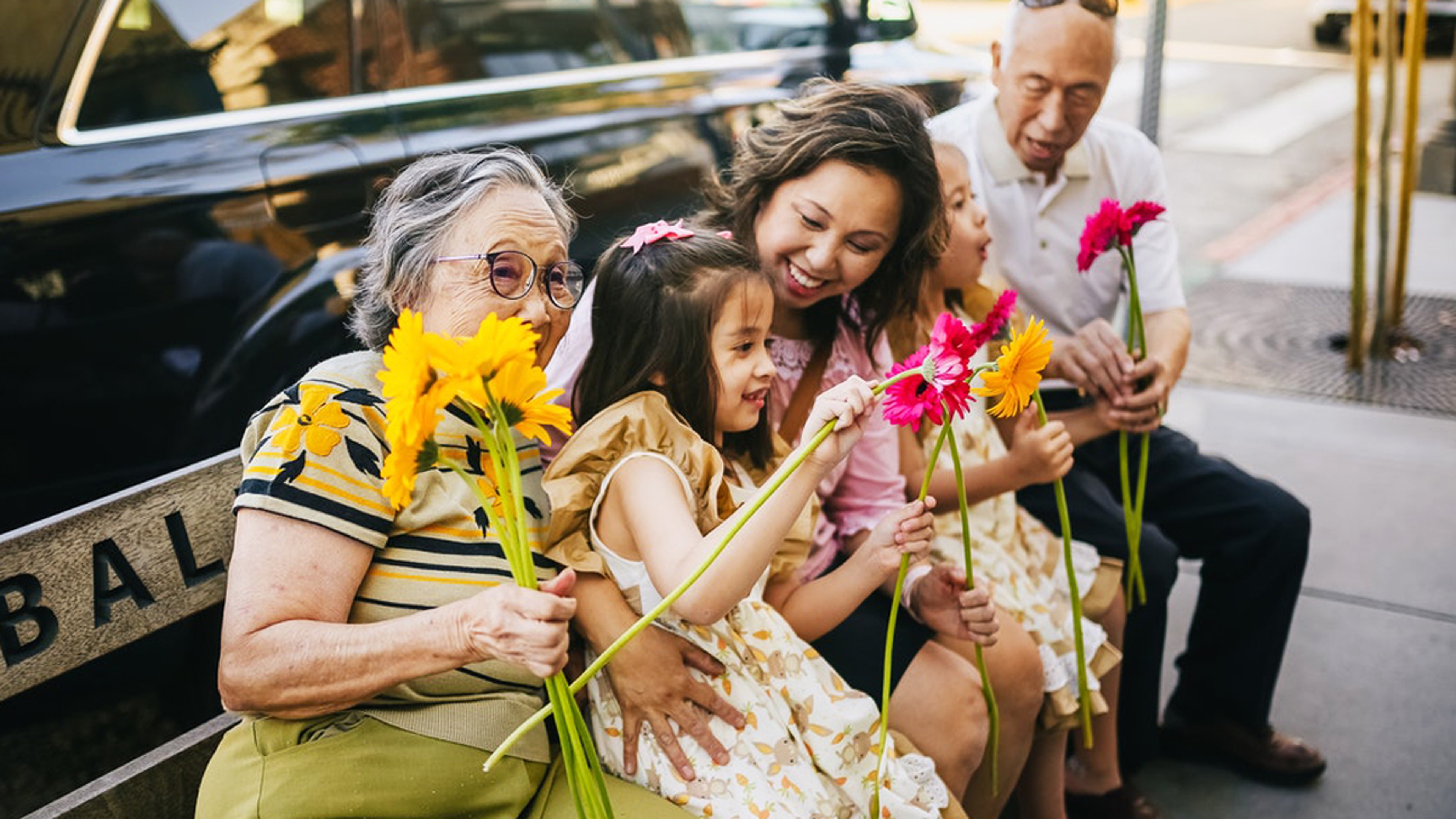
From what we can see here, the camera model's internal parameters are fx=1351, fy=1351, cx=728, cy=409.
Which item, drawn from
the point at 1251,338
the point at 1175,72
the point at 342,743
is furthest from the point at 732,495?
the point at 1175,72

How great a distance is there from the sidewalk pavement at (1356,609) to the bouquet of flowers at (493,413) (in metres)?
1.91

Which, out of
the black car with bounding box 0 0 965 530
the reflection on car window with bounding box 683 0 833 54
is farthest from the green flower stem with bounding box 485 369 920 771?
the reflection on car window with bounding box 683 0 833 54

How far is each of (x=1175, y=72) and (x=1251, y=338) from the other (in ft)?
25.3

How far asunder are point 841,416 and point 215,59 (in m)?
1.91

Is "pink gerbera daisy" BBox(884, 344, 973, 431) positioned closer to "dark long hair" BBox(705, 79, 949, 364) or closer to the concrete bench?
"dark long hair" BBox(705, 79, 949, 364)

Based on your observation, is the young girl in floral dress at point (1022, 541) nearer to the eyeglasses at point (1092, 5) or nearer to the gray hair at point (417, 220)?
the eyeglasses at point (1092, 5)

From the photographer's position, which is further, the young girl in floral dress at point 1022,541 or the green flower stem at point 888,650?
the young girl in floral dress at point 1022,541

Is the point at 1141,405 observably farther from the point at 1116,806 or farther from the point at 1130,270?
the point at 1116,806

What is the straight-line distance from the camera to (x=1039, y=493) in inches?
117

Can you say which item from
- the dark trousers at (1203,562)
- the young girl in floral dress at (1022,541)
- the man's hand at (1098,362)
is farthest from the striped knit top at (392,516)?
the dark trousers at (1203,562)

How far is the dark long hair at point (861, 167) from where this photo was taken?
2.27 metres

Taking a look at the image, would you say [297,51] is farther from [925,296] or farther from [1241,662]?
[1241,662]

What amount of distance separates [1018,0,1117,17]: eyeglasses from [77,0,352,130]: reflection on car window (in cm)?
155

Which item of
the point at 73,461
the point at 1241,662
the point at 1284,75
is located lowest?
the point at 1284,75
